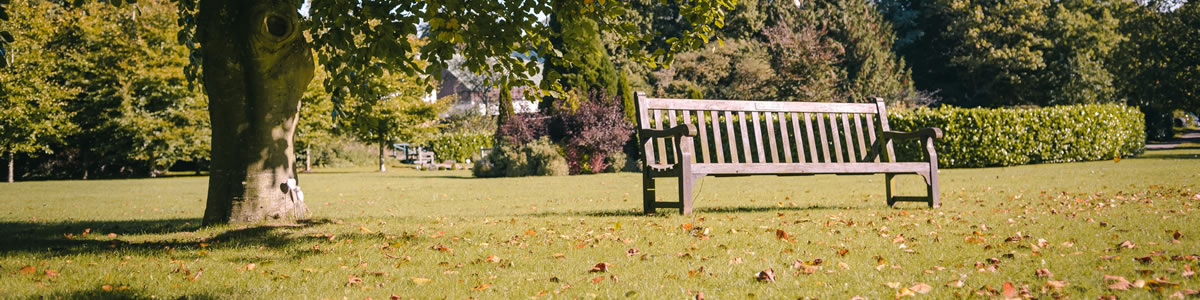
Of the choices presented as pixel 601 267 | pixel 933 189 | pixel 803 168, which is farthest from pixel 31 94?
pixel 933 189

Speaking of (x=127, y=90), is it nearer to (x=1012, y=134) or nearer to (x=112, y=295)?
(x=112, y=295)

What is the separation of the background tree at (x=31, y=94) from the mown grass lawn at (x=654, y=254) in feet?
53.8

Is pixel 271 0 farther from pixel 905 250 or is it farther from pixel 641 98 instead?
pixel 905 250

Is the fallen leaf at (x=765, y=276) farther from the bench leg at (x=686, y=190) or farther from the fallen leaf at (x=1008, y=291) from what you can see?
the bench leg at (x=686, y=190)

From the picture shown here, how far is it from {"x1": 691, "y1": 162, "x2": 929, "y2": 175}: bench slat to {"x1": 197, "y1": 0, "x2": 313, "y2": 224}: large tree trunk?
316cm

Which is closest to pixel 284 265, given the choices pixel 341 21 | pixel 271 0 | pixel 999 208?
pixel 341 21

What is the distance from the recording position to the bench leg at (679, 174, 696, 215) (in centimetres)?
584

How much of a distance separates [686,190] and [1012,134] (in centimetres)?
1456

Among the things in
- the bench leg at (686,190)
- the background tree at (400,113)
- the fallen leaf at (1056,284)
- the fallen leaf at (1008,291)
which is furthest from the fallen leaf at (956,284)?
the background tree at (400,113)

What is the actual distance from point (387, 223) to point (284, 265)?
7.91 ft

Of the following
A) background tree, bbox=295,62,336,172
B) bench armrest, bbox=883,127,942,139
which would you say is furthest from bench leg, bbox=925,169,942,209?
background tree, bbox=295,62,336,172

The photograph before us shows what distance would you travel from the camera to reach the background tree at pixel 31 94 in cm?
1961

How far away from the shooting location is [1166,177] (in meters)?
10.0

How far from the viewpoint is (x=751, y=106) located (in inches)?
259
